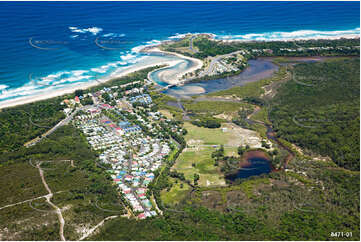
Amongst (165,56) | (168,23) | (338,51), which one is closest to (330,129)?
(338,51)

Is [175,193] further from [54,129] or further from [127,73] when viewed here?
[127,73]

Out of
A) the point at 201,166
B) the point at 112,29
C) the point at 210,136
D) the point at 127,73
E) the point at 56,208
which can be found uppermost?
the point at 112,29

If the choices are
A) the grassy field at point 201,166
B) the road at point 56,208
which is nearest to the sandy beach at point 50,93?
the road at point 56,208

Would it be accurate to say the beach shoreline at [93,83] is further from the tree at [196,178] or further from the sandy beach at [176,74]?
the tree at [196,178]

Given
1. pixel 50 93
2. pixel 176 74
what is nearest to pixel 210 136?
pixel 176 74

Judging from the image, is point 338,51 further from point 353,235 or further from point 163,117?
point 353,235

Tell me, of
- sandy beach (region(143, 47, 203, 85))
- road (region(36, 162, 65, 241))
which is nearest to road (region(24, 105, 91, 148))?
road (region(36, 162, 65, 241))
